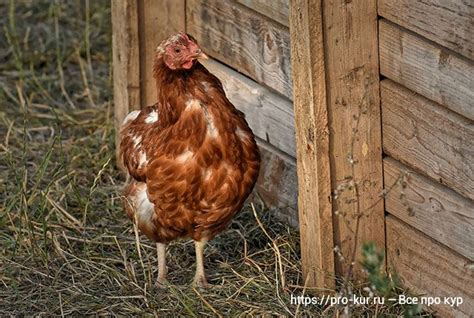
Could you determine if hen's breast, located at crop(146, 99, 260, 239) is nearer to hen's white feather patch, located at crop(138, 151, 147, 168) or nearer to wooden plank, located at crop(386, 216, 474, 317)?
hen's white feather patch, located at crop(138, 151, 147, 168)

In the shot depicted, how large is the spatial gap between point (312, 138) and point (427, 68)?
48cm

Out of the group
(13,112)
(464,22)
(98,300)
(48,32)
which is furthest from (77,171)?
(464,22)

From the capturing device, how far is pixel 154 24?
5.69m

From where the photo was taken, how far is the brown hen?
4508 mm

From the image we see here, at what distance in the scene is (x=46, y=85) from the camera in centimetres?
675

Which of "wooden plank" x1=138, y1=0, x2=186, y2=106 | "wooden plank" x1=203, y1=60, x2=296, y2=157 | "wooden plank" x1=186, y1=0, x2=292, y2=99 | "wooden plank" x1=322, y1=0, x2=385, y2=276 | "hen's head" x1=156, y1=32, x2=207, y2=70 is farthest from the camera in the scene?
"wooden plank" x1=138, y1=0, x2=186, y2=106

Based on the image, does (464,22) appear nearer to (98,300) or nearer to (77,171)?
(98,300)

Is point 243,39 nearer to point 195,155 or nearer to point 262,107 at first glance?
point 262,107

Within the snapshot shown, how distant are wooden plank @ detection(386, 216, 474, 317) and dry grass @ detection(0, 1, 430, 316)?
0.47 ft

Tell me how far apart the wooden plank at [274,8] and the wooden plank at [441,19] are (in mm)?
695

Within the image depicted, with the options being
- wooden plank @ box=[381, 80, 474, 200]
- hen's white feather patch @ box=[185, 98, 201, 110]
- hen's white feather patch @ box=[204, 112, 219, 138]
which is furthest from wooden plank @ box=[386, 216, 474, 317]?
hen's white feather patch @ box=[185, 98, 201, 110]

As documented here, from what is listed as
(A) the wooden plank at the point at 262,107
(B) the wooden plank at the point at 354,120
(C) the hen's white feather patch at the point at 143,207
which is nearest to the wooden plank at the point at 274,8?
(A) the wooden plank at the point at 262,107

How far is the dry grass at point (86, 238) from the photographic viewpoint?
4676mm

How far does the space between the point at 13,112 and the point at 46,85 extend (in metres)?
0.38
